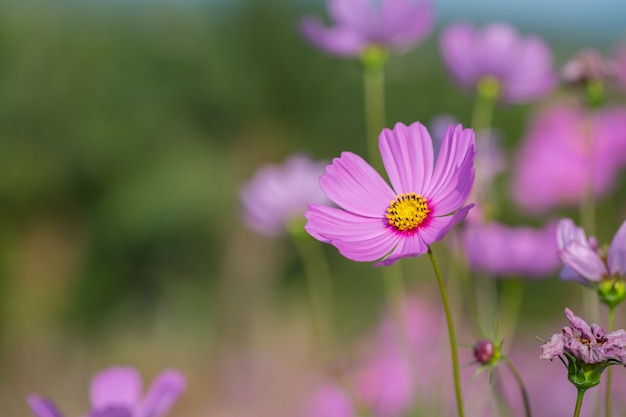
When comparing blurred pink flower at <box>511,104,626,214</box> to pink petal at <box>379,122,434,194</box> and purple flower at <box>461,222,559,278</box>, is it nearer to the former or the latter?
purple flower at <box>461,222,559,278</box>

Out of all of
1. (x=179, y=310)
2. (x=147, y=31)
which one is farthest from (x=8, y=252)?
(x=147, y=31)

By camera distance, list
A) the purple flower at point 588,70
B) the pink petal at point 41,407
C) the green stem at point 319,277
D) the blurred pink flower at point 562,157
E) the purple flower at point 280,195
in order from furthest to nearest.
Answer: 1. the green stem at point 319,277
2. the blurred pink flower at point 562,157
3. the purple flower at point 280,195
4. the purple flower at point 588,70
5. the pink petal at point 41,407

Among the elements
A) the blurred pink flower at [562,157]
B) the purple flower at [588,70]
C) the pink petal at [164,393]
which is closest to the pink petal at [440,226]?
the pink petal at [164,393]

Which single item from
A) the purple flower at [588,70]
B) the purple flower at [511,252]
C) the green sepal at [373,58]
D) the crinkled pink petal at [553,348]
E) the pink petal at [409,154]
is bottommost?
the crinkled pink petal at [553,348]

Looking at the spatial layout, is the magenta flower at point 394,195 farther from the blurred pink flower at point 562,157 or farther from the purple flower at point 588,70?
the blurred pink flower at point 562,157

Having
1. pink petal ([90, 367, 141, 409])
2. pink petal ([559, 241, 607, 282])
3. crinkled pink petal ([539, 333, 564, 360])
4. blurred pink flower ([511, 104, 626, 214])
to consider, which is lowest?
crinkled pink petal ([539, 333, 564, 360])

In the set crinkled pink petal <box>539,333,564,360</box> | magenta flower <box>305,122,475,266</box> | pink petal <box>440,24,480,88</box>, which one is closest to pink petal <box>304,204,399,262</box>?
magenta flower <box>305,122,475,266</box>
